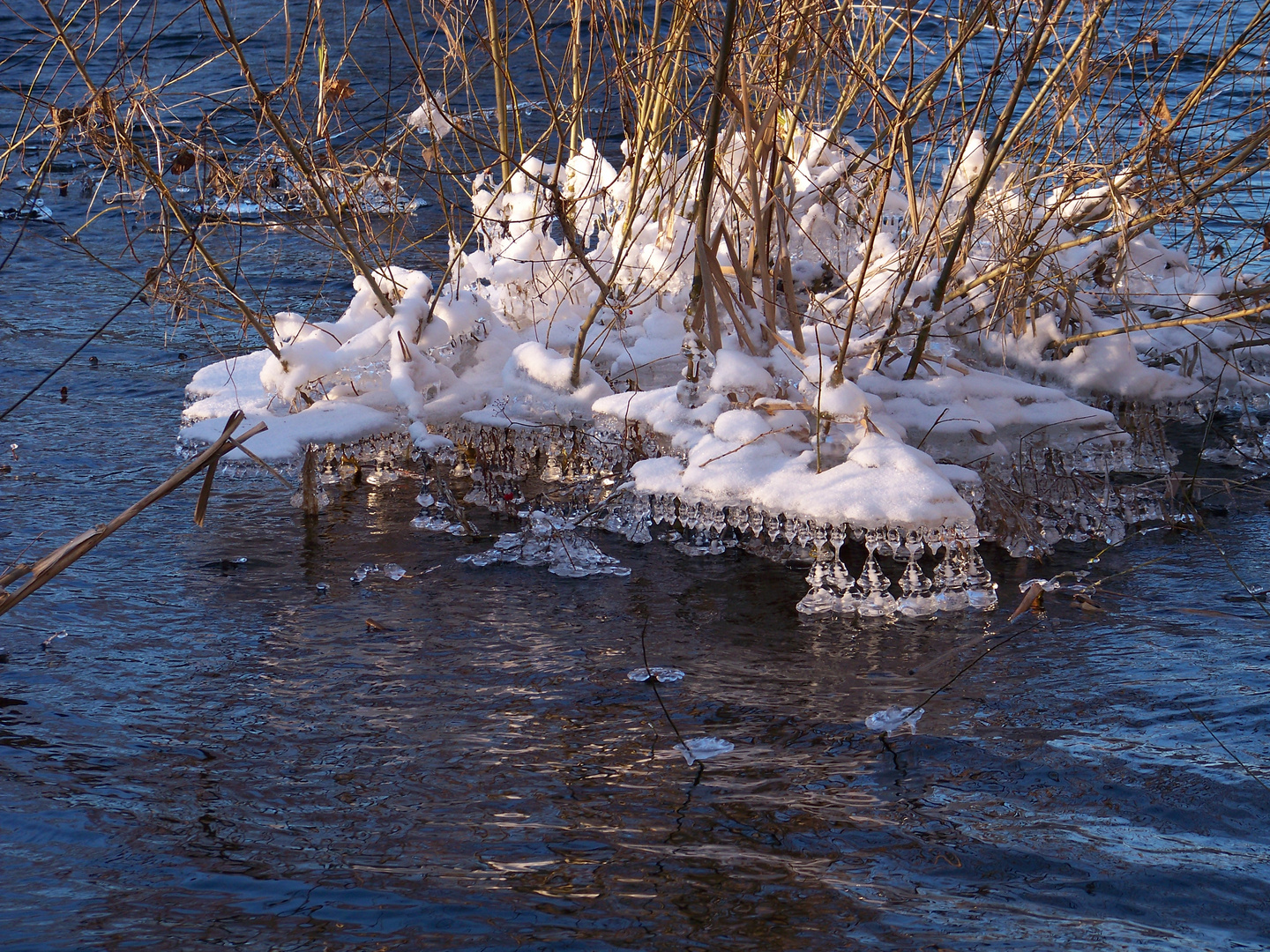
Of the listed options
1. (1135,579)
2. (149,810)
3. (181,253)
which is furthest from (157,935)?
(181,253)

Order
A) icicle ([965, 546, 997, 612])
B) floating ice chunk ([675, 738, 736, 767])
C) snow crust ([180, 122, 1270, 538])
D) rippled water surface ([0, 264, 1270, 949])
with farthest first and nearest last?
snow crust ([180, 122, 1270, 538]) → icicle ([965, 546, 997, 612]) → floating ice chunk ([675, 738, 736, 767]) → rippled water surface ([0, 264, 1270, 949])

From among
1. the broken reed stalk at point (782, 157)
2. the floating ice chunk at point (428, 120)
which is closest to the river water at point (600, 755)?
the broken reed stalk at point (782, 157)

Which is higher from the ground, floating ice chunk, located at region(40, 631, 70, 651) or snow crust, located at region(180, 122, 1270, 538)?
snow crust, located at region(180, 122, 1270, 538)

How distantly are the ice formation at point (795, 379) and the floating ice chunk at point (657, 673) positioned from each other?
654 mm

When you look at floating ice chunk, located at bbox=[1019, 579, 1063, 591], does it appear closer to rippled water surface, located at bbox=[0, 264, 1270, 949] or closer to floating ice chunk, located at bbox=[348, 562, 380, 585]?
rippled water surface, located at bbox=[0, 264, 1270, 949]

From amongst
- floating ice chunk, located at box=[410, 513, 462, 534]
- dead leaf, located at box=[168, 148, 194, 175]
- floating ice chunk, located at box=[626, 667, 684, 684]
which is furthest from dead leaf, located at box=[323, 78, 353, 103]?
floating ice chunk, located at box=[626, 667, 684, 684]

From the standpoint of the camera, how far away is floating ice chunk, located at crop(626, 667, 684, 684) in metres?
3.29

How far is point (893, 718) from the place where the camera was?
9.98ft

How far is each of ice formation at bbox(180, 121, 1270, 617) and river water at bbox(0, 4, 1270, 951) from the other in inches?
9.9

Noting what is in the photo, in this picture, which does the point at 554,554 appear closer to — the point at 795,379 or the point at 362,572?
the point at 362,572

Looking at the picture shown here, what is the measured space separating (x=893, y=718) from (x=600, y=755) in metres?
0.76

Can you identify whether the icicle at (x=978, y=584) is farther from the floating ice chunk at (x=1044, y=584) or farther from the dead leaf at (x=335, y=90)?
the dead leaf at (x=335, y=90)

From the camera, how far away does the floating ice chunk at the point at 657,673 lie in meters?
3.29

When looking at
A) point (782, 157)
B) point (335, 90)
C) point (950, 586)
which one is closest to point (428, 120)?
point (335, 90)
